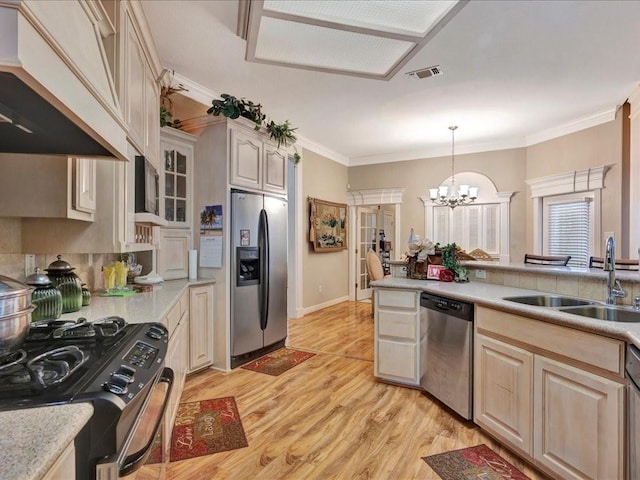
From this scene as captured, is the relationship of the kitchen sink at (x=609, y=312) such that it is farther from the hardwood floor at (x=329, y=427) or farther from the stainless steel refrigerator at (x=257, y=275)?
the stainless steel refrigerator at (x=257, y=275)

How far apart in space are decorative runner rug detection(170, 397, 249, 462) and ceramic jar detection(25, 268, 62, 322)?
111cm

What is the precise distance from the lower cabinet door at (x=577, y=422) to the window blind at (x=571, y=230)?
3855 millimetres

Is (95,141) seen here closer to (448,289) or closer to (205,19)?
(205,19)

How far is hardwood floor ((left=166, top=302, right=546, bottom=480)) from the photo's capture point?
1.91 meters

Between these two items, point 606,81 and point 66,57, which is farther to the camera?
point 606,81

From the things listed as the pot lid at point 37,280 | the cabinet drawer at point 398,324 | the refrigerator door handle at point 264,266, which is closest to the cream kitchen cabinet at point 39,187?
the pot lid at point 37,280

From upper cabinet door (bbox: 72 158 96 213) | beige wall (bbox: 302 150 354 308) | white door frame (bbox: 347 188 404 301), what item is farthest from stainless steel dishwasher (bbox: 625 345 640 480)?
white door frame (bbox: 347 188 404 301)

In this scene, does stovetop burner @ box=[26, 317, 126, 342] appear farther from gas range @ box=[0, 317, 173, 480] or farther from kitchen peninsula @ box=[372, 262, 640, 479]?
kitchen peninsula @ box=[372, 262, 640, 479]

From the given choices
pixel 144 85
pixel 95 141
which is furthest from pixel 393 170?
pixel 95 141

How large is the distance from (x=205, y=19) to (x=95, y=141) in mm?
1894

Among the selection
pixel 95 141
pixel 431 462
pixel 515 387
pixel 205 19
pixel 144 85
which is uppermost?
pixel 205 19

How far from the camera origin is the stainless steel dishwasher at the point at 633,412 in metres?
1.35

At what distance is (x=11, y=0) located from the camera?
640mm

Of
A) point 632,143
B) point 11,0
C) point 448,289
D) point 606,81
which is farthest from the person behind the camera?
point 632,143
